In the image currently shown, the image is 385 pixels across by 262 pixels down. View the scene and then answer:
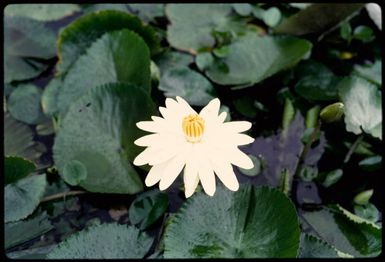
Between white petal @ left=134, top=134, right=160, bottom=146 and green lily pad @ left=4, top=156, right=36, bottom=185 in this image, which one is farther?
green lily pad @ left=4, top=156, right=36, bottom=185

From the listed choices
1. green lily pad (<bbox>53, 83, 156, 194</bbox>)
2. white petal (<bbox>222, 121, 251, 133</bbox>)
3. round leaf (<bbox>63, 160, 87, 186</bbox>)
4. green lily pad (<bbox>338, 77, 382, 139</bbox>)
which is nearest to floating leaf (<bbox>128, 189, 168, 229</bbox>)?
green lily pad (<bbox>53, 83, 156, 194</bbox>)

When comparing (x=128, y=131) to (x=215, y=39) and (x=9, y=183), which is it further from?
(x=215, y=39)

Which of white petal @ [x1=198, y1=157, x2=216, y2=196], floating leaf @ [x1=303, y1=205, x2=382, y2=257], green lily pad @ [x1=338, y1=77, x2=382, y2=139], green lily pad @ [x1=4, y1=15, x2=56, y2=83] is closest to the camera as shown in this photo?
white petal @ [x1=198, y1=157, x2=216, y2=196]

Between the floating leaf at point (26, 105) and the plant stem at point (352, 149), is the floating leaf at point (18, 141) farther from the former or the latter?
the plant stem at point (352, 149)

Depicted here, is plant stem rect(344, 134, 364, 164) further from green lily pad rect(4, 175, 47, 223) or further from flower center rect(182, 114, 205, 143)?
green lily pad rect(4, 175, 47, 223)

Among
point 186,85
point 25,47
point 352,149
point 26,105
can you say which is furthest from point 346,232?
point 25,47

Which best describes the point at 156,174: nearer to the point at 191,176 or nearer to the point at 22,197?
the point at 191,176
